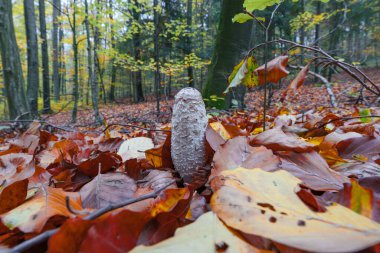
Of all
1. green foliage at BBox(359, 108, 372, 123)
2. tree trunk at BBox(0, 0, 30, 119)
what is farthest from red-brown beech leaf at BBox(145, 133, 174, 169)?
tree trunk at BBox(0, 0, 30, 119)

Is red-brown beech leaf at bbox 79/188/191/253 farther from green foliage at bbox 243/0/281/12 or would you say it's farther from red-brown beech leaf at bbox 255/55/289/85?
green foliage at bbox 243/0/281/12

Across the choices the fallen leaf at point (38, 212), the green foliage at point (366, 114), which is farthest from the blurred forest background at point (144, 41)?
the fallen leaf at point (38, 212)

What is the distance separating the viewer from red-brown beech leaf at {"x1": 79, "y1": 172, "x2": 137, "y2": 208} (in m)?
0.71

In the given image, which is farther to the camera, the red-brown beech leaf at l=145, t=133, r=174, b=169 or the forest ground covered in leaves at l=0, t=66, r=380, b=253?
the red-brown beech leaf at l=145, t=133, r=174, b=169

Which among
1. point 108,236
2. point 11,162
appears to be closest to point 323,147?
point 108,236

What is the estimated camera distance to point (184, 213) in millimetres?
576

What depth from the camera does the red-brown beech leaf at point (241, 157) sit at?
0.74 m

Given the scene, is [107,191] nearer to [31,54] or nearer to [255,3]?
[255,3]

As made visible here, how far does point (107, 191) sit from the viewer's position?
29.6 inches

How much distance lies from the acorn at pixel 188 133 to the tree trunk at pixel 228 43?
3.95 m

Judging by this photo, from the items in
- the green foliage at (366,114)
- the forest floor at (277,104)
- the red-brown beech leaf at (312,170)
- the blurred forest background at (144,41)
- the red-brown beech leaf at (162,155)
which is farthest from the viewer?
the blurred forest background at (144,41)

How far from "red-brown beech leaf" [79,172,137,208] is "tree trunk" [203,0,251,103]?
162 inches

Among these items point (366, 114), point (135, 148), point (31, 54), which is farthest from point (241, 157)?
point (31, 54)

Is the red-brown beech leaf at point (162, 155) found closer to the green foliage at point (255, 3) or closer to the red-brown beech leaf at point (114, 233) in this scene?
the red-brown beech leaf at point (114, 233)
